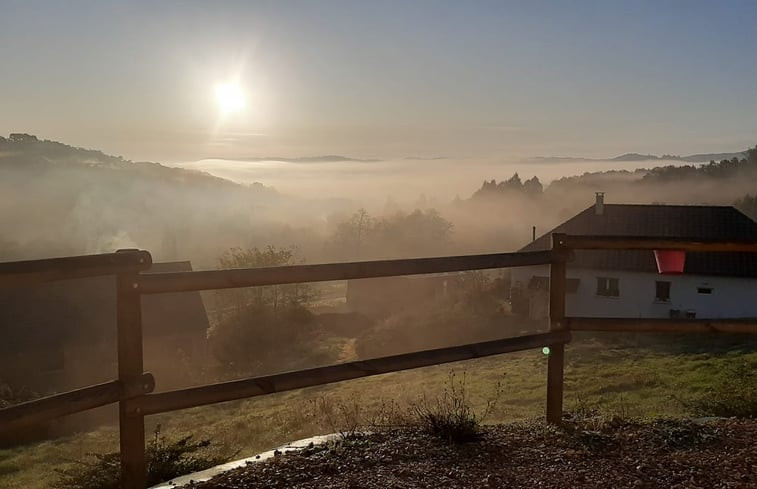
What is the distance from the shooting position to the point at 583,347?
25156 mm

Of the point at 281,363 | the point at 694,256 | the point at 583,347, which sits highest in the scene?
the point at 694,256

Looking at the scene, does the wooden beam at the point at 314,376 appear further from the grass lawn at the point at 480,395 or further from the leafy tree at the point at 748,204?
the leafy tree at the point at 748,204

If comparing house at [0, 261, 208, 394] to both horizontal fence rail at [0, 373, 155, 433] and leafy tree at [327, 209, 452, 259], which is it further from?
leafy tree at [327, 209, 452, 259]

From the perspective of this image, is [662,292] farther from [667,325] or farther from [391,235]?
[391,235]

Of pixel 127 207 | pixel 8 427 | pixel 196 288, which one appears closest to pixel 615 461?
pixel 196 288

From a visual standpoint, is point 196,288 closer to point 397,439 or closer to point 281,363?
point 397,439

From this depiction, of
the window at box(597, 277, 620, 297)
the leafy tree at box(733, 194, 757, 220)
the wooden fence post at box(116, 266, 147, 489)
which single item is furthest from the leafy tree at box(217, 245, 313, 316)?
the leafy tree at box(733, 194, 757, 220)

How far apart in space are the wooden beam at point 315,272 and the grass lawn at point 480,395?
597cm

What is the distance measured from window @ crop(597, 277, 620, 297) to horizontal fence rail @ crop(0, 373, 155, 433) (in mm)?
31406

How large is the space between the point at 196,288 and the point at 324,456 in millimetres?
1602

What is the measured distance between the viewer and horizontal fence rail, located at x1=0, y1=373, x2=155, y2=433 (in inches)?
111

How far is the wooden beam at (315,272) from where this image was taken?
3.46 meters

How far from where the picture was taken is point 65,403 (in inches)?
118

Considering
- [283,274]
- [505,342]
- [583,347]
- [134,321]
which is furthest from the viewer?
[583,347]
